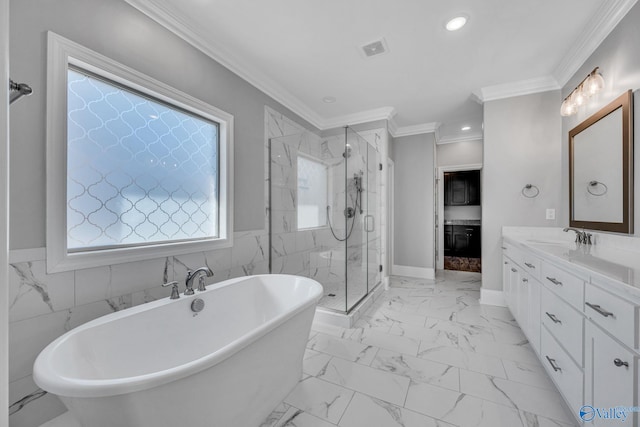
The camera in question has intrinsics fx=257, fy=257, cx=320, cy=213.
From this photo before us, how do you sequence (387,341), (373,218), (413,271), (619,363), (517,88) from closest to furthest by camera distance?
1. (619,363)
2. (387,341)
3. (517,88)
4. (373,218)
5. (413,271)

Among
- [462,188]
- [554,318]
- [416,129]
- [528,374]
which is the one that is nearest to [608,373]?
[554,318]

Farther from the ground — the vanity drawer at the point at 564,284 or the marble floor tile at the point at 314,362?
the vanity drawer at the point at 564,284

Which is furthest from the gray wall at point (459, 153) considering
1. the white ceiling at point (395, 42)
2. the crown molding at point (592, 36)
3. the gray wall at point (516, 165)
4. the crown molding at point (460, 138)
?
the crown molding at point (592, 36)

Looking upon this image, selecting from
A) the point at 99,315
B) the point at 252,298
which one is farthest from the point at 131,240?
the point at 252,298

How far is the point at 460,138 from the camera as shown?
474 centimetres

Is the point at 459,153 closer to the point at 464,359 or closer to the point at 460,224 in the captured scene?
the point at 460,224

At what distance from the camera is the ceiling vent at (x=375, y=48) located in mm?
2216

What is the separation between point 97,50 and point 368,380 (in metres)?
2.67

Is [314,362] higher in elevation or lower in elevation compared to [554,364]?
lower

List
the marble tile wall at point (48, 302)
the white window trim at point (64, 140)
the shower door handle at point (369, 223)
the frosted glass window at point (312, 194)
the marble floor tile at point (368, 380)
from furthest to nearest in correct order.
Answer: the shower door handle at point (369, 223), the frosted glass window at point (312, 194), the marble floor tile at point (368, 380), the white window trim at point (64, 140), the marble tile wall at point (48, 302)

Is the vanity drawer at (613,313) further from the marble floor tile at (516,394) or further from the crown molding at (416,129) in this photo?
the crown molding at (416,129)

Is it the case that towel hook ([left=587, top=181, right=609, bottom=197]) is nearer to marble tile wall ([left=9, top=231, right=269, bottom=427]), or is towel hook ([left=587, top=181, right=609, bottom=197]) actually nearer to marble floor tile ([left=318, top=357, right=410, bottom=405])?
marble floor tile ([left=318, top=357, right=410, bottom=405])

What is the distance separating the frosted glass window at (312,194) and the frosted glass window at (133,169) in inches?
44.6

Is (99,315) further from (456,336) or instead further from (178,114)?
(456,336)
